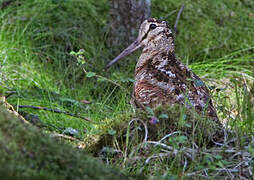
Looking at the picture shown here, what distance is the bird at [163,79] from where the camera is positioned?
9.45 ft

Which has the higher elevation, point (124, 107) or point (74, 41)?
point (74, 41)

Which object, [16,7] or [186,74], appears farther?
[16,7]

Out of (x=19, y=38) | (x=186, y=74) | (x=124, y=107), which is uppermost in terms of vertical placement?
(x=19, y=38)

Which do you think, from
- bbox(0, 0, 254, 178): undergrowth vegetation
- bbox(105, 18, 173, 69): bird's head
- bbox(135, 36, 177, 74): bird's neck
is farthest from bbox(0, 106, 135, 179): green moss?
bbox(105, 18, 173, 69): bird's head

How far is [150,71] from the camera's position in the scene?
10.8ft

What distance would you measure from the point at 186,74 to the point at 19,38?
285 centimetres

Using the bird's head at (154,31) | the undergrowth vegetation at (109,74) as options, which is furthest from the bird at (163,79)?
the undergrowth vegetation at (109,74)

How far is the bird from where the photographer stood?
288 cm

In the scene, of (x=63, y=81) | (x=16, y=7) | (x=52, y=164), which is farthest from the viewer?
(x=16, y=7)

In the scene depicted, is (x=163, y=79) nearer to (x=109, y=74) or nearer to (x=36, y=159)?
(x=36, y=159)

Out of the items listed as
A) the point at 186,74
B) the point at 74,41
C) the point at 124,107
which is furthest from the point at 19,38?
the point at 186,74

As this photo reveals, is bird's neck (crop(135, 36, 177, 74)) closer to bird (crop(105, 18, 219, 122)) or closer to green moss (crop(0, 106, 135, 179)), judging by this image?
bird (crop(105, 18, 219, 122))

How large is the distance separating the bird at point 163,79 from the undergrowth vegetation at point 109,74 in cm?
13

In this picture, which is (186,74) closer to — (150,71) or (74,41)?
(150,71)
